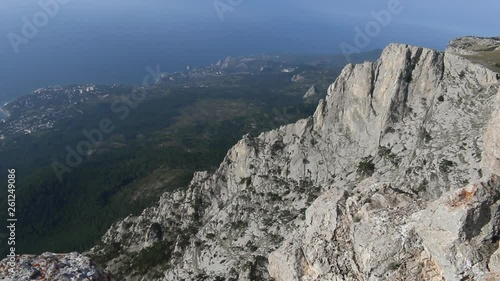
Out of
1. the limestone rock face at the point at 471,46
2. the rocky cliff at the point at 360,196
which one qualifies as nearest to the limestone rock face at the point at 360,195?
the rocky cliff at the point at 360,196

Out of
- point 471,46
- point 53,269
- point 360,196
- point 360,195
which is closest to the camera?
point 53,269

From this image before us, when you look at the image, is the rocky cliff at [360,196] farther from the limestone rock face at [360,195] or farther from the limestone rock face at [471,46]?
the limestone rock face at [471,46]

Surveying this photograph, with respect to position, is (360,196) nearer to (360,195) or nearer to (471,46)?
(360,195)

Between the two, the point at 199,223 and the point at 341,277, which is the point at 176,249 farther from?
the point at 341,277

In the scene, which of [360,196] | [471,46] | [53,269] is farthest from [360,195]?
[471,46]

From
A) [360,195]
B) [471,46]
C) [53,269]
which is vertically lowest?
[360,195]

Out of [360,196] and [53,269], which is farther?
[360,196]

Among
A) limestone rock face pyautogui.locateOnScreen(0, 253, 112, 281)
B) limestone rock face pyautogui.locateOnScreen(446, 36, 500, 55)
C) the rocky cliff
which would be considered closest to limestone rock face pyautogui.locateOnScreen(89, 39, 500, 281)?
the rocky cliff
